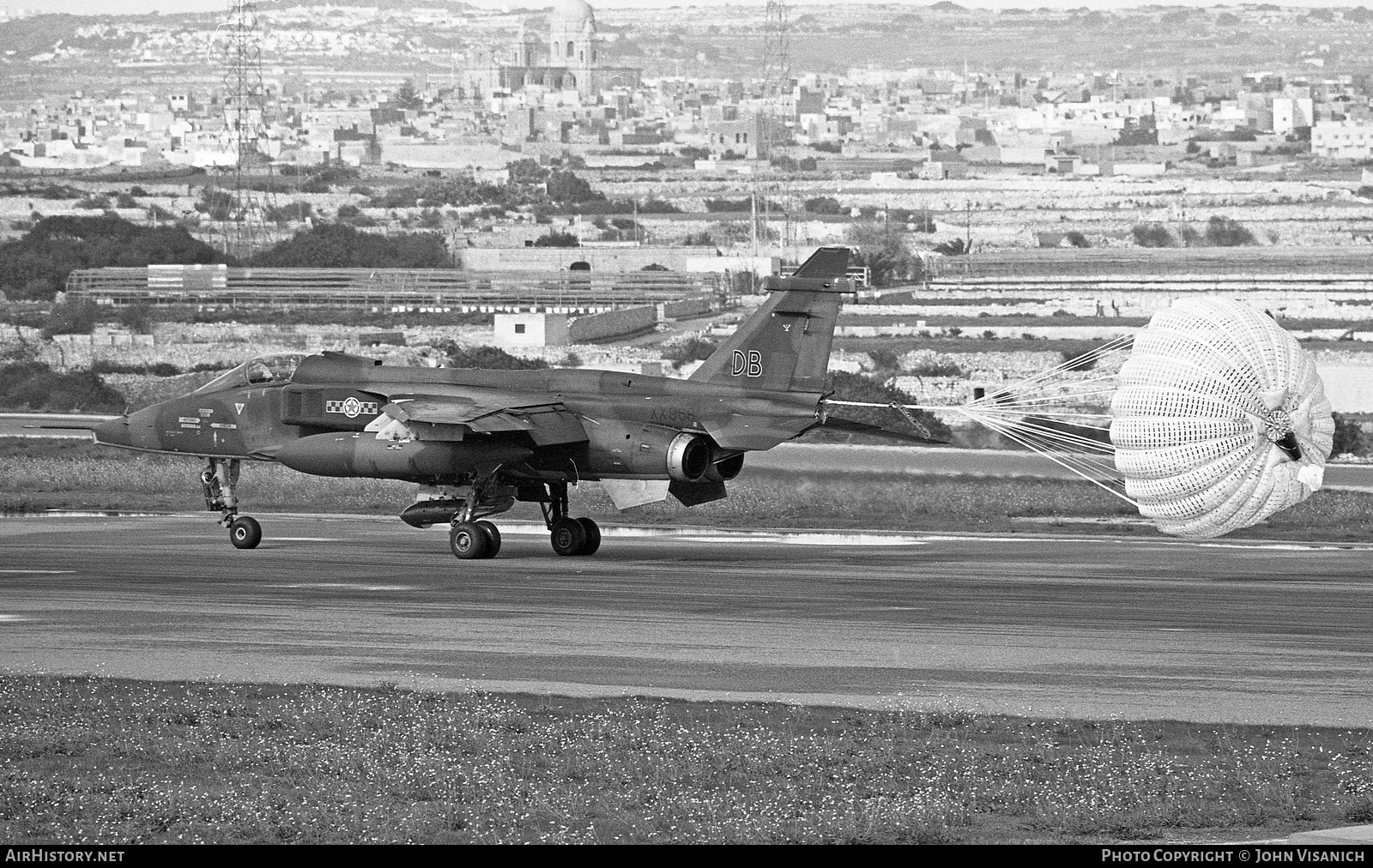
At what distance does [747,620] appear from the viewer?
24.4 metres

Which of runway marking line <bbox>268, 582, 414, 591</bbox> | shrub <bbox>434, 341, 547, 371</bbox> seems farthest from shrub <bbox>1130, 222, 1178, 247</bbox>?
runway marking line <bbox>268, 582, 414, 591</bbox>

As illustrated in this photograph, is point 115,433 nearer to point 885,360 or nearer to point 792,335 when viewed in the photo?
point 792,335

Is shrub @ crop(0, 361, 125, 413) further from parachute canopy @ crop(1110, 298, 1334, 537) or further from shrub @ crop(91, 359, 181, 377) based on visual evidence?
parachute canopy @ crop(1110, 298, 1334, 537)

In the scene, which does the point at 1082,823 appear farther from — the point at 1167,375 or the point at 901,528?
the point at 901,528

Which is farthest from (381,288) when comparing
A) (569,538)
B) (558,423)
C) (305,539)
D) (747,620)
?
(747,620)

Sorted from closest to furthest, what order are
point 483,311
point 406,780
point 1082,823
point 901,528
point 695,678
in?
point 1082,823 → point 406,780 → point 695,678 → point 901,528 → point 483,311

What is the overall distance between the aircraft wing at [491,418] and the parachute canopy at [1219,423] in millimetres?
8570

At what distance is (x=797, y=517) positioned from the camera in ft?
136

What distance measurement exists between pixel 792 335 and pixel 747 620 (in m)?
7.99

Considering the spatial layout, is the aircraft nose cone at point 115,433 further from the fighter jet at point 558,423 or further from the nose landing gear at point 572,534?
the nose landing gear at point 572,534

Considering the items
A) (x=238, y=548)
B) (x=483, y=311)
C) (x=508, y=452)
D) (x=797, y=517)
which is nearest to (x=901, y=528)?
(x=797, y=517)

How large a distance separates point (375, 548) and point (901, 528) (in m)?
10.6

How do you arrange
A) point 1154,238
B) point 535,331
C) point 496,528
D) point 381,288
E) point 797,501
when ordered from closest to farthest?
point 496,528, point 797,501, point 535,331, point 381,288, point 1154,238

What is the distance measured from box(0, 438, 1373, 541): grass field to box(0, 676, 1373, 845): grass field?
69.1 ft
